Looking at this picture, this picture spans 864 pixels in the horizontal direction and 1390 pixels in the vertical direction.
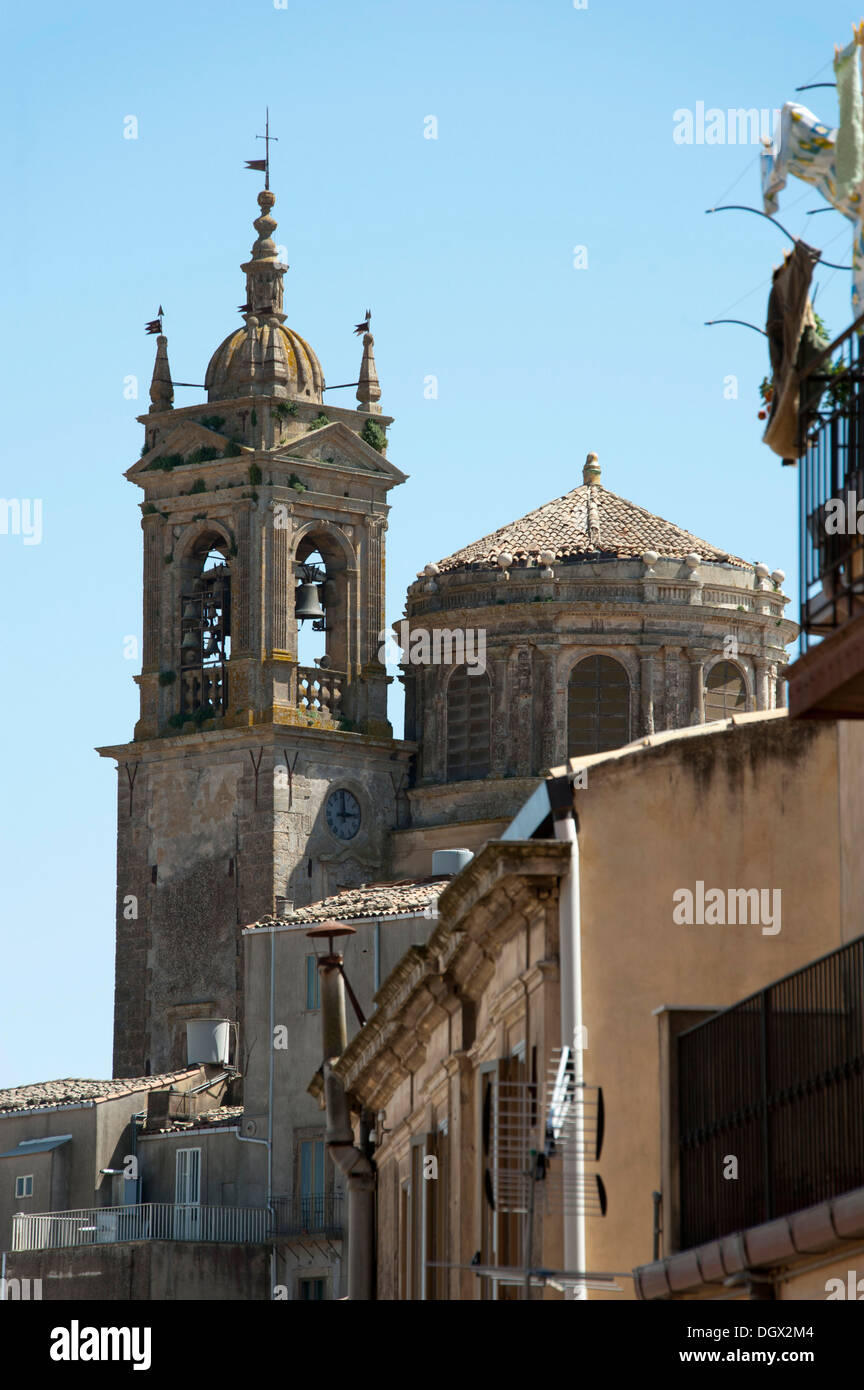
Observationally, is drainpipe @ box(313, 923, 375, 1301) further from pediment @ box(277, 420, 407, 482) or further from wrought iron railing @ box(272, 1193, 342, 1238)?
pediment @ box(277, 420, 407, 482)

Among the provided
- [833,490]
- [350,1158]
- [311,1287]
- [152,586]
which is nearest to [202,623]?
[152,586]

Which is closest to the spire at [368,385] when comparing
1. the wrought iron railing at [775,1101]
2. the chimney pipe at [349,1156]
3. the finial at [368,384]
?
the finial at [368,384]

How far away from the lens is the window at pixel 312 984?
63.7 meters

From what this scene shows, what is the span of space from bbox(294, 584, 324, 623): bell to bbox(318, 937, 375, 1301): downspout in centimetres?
3828

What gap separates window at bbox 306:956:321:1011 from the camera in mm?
63719

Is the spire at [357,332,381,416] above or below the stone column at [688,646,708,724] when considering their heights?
above

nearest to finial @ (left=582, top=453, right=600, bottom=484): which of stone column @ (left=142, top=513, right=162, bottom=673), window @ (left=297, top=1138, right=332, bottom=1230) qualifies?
stone column @ (left=142, top=513, right=162, bottom=673)

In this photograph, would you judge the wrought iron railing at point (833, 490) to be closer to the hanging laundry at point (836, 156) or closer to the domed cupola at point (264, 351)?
the hanging laundry at point (836, 156)

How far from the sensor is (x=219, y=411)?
7775 centimetres

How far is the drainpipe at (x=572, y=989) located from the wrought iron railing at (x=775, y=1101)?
2.84 metres

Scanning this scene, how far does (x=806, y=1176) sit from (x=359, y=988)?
134 feet
